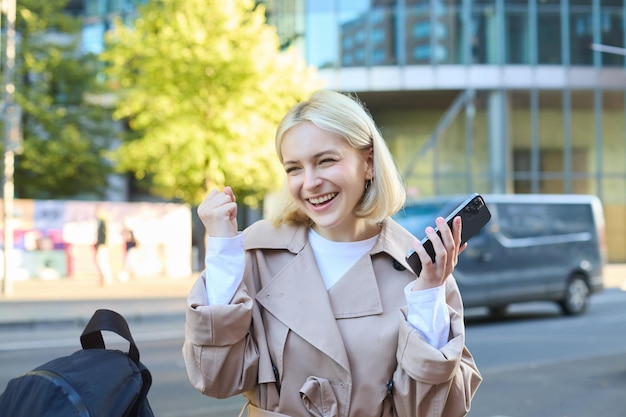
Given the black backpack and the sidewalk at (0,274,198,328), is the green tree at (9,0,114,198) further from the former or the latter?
the black backpack

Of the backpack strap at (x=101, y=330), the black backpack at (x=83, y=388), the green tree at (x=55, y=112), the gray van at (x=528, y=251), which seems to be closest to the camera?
the black backpack at (x=83, y=388)

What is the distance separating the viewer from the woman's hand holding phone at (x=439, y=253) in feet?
6.33

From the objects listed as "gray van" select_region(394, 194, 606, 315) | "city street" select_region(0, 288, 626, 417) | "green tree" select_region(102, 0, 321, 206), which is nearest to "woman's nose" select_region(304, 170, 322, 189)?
"city street" select_region(0, 288, 626, 417)

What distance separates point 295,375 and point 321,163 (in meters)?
0.58

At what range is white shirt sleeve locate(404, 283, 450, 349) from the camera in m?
1.95

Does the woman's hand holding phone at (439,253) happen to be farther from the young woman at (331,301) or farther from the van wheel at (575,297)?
the van wheel at (575,297)

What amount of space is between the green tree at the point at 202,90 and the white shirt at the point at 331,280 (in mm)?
18812

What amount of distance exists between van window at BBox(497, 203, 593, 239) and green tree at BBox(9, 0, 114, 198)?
61.7 feet

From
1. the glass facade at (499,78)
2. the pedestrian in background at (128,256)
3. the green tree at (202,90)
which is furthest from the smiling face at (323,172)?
the glass facade at (499,78)

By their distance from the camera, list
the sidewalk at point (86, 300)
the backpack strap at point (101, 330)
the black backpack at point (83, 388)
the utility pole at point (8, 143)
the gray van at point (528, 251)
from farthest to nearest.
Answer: the utility pole at point (8, 143) < the sidewalk at point (86, 300) < the gray van at point (528, 251) < the backpack strap at point (101, 330) < the black backpack at point (83, 388)

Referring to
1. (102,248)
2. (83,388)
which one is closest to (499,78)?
(102,248)

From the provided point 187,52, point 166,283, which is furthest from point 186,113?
point 166,283

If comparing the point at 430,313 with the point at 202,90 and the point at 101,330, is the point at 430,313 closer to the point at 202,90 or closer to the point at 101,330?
the point at 101,330

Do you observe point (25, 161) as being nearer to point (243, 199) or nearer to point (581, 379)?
point (243, 199)
